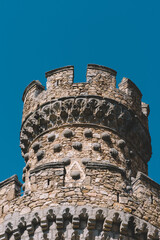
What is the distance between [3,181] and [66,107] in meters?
2.95

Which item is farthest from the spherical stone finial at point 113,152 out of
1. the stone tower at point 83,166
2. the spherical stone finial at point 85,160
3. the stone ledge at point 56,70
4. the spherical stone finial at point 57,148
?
the stone ledge at point 56,70

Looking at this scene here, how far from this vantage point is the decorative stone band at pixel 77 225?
15117 mm

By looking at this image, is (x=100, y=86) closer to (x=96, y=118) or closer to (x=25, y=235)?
(x=96, y=118)

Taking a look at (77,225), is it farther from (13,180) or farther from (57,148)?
(57,148)

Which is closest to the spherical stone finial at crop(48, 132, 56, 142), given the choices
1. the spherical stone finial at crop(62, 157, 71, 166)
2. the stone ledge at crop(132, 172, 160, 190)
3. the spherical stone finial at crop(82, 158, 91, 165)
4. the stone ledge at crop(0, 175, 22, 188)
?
the spherical stone finial at crop(62, 157, 71, 166)

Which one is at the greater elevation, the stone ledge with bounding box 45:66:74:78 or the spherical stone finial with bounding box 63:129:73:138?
the stone ledge with bounding box 45:66:74:78

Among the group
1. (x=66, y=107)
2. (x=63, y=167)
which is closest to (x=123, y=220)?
(x=63, y=167)

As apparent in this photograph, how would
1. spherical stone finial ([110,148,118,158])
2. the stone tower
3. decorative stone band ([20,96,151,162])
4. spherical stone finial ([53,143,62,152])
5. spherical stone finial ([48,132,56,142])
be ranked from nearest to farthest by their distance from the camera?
the stone tower, spherical stone finial ([53,143,62,152]), spherical stone finial ([110,148,118,158]), spherical stone finial ([48,132,56,142]), decorative stone band ([20,96,151,162])

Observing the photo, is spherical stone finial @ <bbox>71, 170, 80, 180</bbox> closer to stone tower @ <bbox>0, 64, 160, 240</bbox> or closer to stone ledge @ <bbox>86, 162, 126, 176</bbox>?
stone tower @ <bbox>0, 64, 160, 240</bbox>

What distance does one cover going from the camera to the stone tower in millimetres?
15258

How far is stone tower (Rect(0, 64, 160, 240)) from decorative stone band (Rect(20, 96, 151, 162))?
0.09 feet

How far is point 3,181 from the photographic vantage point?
674 inches

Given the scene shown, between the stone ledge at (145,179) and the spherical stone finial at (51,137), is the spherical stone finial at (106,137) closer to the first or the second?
the spherical stone finial at (51,137)

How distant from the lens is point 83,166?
1714cm
